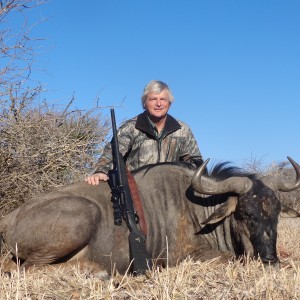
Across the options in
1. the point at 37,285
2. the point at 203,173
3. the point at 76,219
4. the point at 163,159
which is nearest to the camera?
the point at 37,285

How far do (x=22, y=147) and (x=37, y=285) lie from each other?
3.26 meters

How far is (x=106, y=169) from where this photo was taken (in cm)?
528

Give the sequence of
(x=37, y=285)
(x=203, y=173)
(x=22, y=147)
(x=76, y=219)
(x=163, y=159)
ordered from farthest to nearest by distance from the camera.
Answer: (x=22, y=147) → (x=163, y=159) → (x=203, y=173) → (x=76, y=219) → (x=37, y=285)

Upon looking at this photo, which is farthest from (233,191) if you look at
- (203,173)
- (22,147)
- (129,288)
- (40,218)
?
(22,147)

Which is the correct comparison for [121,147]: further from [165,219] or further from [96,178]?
[165,219]

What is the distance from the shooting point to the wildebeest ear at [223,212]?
15.6ft

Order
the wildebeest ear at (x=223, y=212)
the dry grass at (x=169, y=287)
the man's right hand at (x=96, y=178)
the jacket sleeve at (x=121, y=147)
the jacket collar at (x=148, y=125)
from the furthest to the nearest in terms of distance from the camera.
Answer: the jacket collar at (x=148, y=125) → the jacket sleeve at (x=121, y=147) → the man's right hand at (x=96, y=178) → the wildebeest ear at (x=223, y=212) → the dry grass at (x=169, y=287)

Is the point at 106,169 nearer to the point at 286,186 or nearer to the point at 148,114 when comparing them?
the point at 148,114

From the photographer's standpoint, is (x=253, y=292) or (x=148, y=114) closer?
(x=253, y=292)

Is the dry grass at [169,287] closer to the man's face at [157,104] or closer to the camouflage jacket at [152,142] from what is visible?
the camouflage jacket at [152,142]

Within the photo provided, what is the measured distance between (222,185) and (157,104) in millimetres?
1211

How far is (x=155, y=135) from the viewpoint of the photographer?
5.64 m

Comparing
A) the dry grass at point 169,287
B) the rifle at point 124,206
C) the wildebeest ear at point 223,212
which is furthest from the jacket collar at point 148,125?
the dry grass at point 169,287

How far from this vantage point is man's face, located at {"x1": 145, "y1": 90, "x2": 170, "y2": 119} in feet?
18.4
